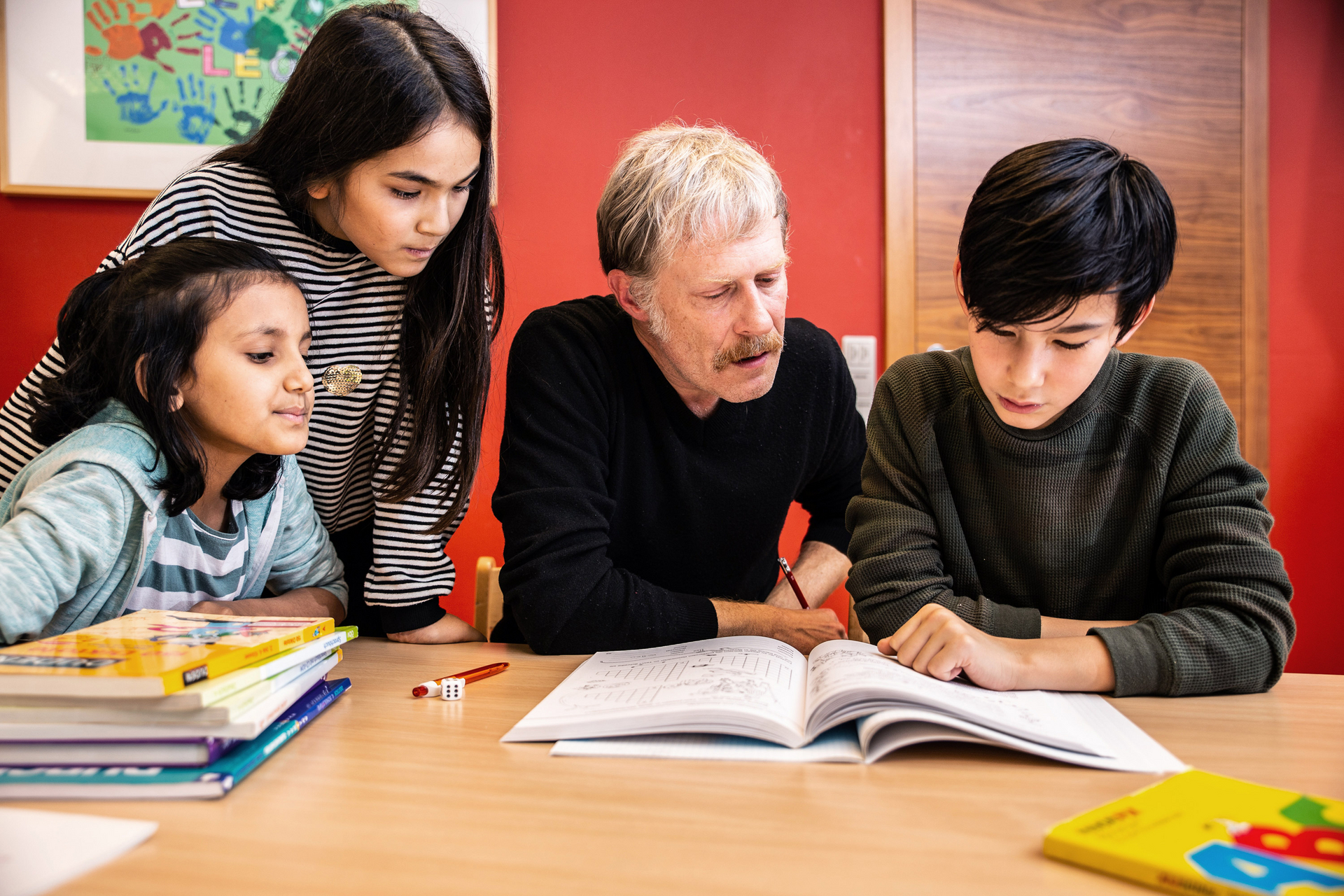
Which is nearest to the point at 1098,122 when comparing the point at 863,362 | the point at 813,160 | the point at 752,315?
the point at 813,160

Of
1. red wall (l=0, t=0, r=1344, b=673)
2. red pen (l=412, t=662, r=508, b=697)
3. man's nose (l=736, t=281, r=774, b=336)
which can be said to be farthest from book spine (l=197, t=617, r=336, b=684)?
red wall (l=0, t=0, r=1344, b=673)

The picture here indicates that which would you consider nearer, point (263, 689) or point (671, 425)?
point (263, 689)

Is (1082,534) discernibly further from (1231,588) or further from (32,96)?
(32,96)

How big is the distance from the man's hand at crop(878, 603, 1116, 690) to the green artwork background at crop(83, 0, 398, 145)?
78.3 inches

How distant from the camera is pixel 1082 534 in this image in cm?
109

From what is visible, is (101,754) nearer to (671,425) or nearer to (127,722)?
(127,722)

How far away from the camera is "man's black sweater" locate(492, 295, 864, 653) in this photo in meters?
1.12

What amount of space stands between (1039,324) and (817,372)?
0.51 metres

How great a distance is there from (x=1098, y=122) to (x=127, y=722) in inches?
96.4

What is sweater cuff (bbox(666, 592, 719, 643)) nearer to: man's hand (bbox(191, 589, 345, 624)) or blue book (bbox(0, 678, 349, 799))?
man's hand (bbox(191, 589, 345, 624))

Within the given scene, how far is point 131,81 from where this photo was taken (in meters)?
2.10

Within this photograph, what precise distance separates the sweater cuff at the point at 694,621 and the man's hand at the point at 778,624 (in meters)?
0.02

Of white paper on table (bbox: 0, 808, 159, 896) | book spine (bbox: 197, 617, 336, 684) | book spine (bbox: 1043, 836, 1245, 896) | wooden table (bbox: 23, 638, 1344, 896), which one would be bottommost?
wooden table (bbox: 23, 638, 1344, 896)

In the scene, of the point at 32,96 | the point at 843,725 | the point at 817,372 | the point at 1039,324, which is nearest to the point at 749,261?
the point at 817,372
